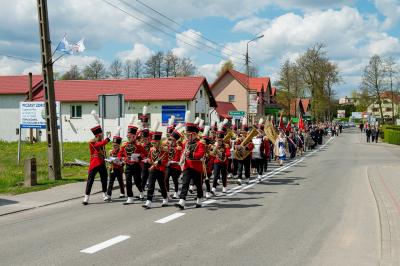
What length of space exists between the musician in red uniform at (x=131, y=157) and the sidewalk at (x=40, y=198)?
75.4 inches

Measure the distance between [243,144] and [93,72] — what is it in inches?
3116

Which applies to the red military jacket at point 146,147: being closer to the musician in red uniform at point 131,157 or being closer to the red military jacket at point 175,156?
the musician in red uniform at point 131,157

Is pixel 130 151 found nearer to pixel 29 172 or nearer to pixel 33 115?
pixel 29 172

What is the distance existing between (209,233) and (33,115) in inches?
503

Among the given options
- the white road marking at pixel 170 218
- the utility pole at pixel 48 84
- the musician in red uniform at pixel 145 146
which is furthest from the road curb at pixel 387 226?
the utility pole at pixel 48 84

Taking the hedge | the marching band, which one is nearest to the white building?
the hedge

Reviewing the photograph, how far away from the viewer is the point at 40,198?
41.0 ft

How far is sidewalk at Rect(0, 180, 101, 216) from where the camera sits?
36.7 ft

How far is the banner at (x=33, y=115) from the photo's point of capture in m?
18.8

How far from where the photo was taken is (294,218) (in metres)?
9.63

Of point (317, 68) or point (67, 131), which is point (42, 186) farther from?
point (317, 68)

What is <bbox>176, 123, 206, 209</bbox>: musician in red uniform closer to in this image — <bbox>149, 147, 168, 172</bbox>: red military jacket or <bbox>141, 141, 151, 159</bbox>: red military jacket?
<bbox>149, 147, 168, 172</bbox>: red military jacket

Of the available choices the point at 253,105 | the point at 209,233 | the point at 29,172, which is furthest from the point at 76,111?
the point at 209,233

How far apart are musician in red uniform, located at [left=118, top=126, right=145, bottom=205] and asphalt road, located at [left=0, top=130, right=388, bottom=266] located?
0.67 meters
